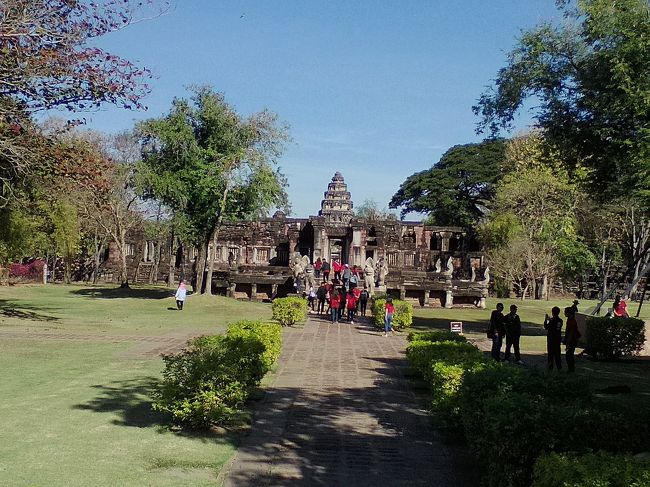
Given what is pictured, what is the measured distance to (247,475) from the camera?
6461mm

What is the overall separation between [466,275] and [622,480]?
42.9 m

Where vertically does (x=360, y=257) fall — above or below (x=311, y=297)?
above

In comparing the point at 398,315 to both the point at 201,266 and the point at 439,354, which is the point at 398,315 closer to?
the point at 439,354

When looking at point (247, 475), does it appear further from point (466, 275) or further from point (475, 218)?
point (475, 218)

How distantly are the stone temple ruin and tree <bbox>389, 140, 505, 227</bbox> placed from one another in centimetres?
876

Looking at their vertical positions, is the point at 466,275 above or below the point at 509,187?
below

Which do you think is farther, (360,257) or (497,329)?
(360,257)

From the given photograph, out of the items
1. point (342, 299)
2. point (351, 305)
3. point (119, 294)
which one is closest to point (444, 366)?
point (351, 305)

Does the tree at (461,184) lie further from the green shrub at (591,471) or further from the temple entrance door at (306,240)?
the green shrub at (591,471)

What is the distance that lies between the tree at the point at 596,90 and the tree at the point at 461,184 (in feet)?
129

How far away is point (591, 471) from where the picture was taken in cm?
404

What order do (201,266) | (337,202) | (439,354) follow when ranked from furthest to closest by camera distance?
1. (337,202)
2. (201,266)
3. (439,354)

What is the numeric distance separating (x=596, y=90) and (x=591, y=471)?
683 inches

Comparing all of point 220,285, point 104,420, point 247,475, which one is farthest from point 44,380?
point 220,285
